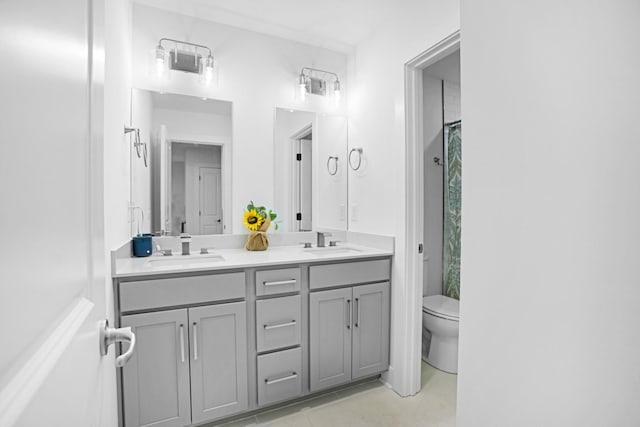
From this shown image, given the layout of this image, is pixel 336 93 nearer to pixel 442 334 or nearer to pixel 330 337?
pixel 330 337

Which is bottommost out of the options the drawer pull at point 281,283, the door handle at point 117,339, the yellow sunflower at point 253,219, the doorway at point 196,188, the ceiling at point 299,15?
the drawer pull at point 281,283

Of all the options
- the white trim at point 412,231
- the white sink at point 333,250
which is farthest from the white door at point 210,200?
the white trim at point 412,231

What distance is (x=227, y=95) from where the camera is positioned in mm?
2199

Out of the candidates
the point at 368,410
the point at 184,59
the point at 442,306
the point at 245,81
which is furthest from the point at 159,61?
the point at 442,306

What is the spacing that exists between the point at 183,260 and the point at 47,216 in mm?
1615

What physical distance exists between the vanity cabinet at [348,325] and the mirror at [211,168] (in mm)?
670

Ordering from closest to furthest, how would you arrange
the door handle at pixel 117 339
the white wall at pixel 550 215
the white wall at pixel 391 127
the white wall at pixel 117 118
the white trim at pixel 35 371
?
the white trim at pixel 35 371 < the white wall at pixel 550 215 < the door handle at pixel 117 339 < the white wall at pixel 117 118 < the white wall at pixel 391 127

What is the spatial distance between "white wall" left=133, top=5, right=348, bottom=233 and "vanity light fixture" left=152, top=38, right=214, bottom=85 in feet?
0.15

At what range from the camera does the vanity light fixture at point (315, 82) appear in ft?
7.97

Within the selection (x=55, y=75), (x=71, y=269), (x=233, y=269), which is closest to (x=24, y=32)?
(x=55, y=75)

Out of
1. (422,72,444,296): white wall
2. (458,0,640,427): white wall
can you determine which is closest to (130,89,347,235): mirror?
(422,72,444,296): white wall

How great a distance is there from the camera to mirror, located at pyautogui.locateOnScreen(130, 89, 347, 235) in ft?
6.52

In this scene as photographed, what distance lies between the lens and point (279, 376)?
173 cm

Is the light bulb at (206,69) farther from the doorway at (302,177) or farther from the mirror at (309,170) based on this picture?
the doorway at (302,177)
